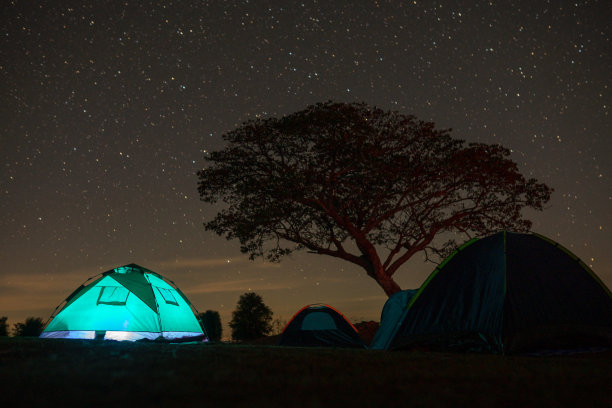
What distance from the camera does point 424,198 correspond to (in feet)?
61.2

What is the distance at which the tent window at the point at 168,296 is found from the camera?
13306mm

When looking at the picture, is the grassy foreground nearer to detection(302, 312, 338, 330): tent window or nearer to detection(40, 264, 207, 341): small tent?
detection(40, 264, 207, 341): small tent

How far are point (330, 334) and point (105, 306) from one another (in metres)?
5.59

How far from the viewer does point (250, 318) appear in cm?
2153

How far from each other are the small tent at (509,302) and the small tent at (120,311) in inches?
268

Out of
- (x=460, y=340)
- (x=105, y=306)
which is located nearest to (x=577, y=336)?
(x=460, y=340)

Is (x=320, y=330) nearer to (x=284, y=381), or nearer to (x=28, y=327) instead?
(x=284, y=381)

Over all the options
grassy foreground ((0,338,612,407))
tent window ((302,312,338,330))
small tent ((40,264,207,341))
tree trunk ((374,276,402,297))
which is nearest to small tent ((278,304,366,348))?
tent window ((302,312,338,330))

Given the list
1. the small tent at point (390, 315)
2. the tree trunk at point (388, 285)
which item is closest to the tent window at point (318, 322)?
the small tent at point (390, 315)


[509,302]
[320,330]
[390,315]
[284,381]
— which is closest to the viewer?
[284,381]

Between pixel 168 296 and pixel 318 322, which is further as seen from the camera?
pixel 168 296

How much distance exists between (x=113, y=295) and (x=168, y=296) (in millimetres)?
1515

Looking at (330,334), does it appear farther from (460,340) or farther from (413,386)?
(413,386)

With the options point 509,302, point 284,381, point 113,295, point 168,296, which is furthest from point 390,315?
point 284,381
